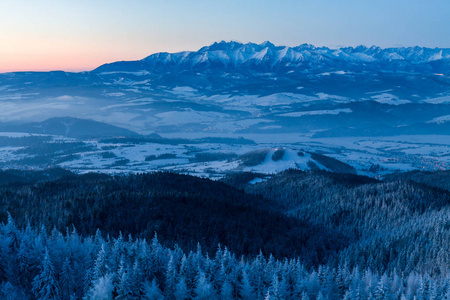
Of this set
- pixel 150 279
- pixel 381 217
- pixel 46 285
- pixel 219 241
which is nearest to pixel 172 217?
pixel 219 241

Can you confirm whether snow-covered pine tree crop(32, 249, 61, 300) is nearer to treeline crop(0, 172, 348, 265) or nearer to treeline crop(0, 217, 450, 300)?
treeline crop(0, 217, 450, 300)

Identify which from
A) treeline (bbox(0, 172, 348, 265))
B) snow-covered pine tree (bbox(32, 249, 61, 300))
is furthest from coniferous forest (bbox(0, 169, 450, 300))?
treeline (bbox(0, 172, 348, 265))

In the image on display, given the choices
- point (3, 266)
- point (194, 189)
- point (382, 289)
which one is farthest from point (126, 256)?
point (194, 189)

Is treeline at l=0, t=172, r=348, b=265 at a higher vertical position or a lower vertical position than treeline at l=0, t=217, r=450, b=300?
lower

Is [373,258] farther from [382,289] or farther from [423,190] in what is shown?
[423,190]

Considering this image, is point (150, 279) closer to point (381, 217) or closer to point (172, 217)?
point (172, 217)
